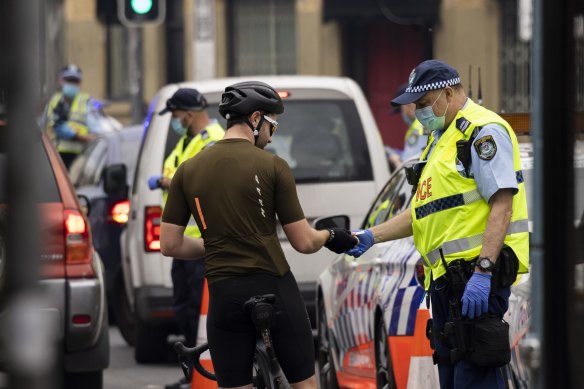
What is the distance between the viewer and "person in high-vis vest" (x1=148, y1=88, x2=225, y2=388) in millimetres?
9062

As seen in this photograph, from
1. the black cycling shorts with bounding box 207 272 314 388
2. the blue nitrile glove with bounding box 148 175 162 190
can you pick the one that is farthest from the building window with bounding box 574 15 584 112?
the blue nitrile glove with bounding box 148 175 162 190

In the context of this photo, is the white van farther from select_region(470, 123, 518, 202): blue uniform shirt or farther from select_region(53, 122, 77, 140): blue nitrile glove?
select_region(53, 122, 77, 140): blue nitrile glove

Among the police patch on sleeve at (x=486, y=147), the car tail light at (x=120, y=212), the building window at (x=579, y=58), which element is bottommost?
the car tail light at (x=120, y=212)

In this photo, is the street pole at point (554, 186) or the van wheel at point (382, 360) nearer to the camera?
the street pole at point (554, 186)

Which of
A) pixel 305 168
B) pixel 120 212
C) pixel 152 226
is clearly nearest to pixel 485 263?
pixel 305 168

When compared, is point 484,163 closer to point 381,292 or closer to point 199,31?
point 381,292

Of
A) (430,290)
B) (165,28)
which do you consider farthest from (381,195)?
(165,28)

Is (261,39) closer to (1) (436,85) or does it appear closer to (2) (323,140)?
(2) (323,140)

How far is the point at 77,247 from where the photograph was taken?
8.02m

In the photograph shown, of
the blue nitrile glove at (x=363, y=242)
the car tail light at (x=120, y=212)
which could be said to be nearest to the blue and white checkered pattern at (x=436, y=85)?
the blue nitrile glove at (x=363, y=242)

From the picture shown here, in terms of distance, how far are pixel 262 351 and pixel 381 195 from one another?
8.97 feet

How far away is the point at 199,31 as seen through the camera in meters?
17.5

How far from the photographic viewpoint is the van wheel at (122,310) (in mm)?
11617

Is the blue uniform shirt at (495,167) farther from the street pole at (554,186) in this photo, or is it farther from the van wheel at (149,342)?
the van wheel at (149,342)
